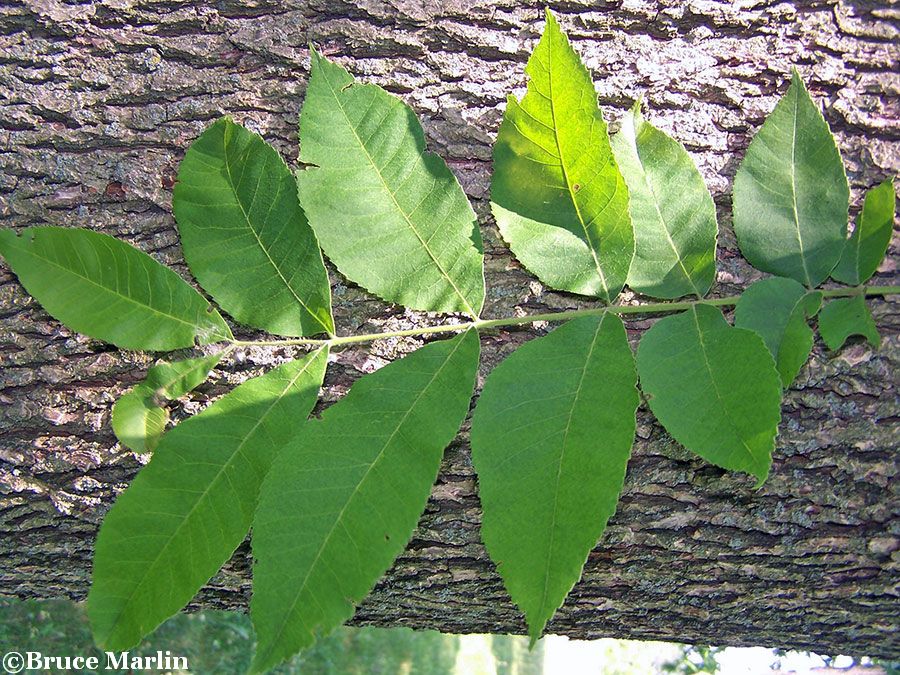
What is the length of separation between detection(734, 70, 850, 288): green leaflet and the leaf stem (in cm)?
7

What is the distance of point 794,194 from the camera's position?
1.14 m

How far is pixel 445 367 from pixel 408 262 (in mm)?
181

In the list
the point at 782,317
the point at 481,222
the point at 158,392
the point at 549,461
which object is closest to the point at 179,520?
the point at 158,392

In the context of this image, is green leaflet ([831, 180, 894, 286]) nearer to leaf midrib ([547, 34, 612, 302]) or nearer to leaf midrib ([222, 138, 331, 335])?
leaf midrib ([547, 34, 612, 302])

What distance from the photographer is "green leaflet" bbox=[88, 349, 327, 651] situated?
1.02m

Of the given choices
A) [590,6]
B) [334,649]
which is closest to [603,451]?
[590,6]

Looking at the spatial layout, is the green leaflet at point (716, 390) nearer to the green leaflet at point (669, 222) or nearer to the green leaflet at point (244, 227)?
the green leaflet at point (669, 222)

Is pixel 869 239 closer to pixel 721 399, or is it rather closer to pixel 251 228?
pixel 721 399

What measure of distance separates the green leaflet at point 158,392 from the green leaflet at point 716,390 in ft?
2.38

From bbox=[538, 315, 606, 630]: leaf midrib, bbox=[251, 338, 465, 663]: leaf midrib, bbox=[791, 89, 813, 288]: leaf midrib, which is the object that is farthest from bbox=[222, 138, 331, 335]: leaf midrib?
bbox=[791, 89, 813, 288]: leaf midrib

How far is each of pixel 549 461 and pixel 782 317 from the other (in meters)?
0.46

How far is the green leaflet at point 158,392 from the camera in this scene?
1161 mm

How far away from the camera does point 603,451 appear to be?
3.16ft

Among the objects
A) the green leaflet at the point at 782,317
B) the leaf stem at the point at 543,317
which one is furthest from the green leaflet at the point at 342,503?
the green leaflet at the point at 782,317
